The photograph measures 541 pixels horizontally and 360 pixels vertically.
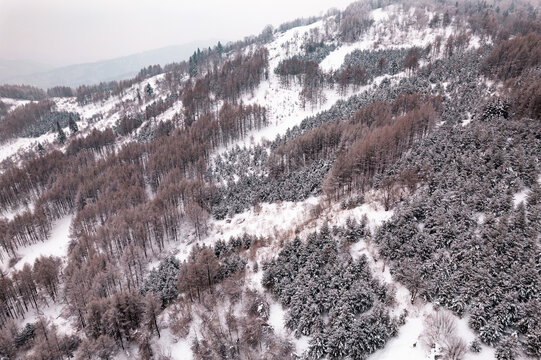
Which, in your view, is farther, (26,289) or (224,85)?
(224,85)

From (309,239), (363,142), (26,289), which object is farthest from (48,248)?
(363,142)

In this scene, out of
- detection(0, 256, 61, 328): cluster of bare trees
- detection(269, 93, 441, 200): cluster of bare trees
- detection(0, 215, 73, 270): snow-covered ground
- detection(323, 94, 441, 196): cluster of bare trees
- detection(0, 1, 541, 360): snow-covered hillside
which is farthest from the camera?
detection(0, 215, 73, 270): snow-covered ground

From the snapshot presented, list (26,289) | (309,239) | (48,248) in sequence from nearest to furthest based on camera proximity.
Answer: (309,239) → (26,289) → (48,248)

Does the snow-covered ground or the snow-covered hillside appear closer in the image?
the snow-covered hillside

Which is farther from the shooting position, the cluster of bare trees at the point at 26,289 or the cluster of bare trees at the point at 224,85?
the cluster of bare trees at the point at 224,85

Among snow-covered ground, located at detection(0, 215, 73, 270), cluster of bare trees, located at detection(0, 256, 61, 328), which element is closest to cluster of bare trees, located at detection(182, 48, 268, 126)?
snow-covered ground, located at detection(0, 215, 73, 270)

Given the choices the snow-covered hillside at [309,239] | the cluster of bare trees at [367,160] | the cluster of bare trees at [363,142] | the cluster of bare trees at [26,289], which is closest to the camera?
the snow-covered hillside at [309,239]

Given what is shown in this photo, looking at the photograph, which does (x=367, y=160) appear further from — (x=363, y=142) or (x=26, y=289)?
(x=26, y=289)

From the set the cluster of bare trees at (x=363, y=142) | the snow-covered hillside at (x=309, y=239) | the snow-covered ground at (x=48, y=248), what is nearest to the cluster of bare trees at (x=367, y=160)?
the cluster of bare trees at (x=363, y=142)

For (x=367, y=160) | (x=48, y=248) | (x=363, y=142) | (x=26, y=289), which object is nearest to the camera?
(x=26, y=289)

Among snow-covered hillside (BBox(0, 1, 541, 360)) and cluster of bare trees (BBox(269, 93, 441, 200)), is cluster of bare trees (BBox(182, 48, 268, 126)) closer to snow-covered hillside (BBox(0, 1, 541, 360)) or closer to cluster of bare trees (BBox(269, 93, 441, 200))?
snow-covered hillside (BBox(0, 1, 541, 360))

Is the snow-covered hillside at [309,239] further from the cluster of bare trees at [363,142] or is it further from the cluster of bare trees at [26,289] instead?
the cluster of bare trees at [363,142]
